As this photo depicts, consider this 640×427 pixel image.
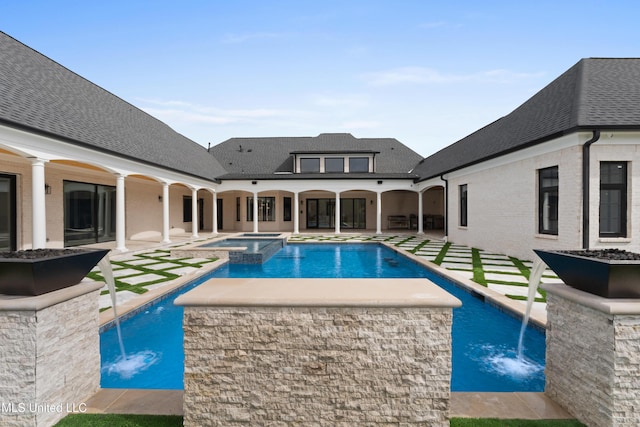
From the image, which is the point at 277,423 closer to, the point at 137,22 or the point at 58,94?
the point at 137,22

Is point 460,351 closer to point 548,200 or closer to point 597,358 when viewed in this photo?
point 597,358

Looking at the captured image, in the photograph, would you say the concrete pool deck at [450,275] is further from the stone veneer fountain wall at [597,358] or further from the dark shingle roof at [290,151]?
the dark shingle roof at [290,151]

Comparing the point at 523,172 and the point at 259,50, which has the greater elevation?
the point at 259,50

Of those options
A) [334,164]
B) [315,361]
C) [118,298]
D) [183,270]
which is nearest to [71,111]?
[183,270]

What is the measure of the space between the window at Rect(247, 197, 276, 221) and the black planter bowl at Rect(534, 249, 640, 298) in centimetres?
2220

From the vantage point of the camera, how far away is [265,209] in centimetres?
2419

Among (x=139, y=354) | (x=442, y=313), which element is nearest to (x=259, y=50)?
(x=139, y=354)

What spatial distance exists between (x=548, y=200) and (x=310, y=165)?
52.0ft

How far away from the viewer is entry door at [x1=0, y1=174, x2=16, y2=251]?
978 centimetres

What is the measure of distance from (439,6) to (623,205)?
7.22 metres

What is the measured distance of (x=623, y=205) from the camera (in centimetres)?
834

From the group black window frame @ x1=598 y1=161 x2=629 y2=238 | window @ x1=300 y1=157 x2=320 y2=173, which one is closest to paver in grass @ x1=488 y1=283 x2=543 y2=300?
black window frame @ x1=598 y1=161 x2=629 y2=238

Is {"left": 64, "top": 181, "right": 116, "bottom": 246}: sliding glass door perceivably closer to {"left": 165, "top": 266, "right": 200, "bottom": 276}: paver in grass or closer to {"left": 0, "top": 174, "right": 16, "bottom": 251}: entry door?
{"left": 0, "top": 174, "right": 16, "bottom": 251}: entry door

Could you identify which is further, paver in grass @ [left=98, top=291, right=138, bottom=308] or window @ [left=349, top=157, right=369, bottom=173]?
window @ [left=349, top=157, right=369, bottom=173]
